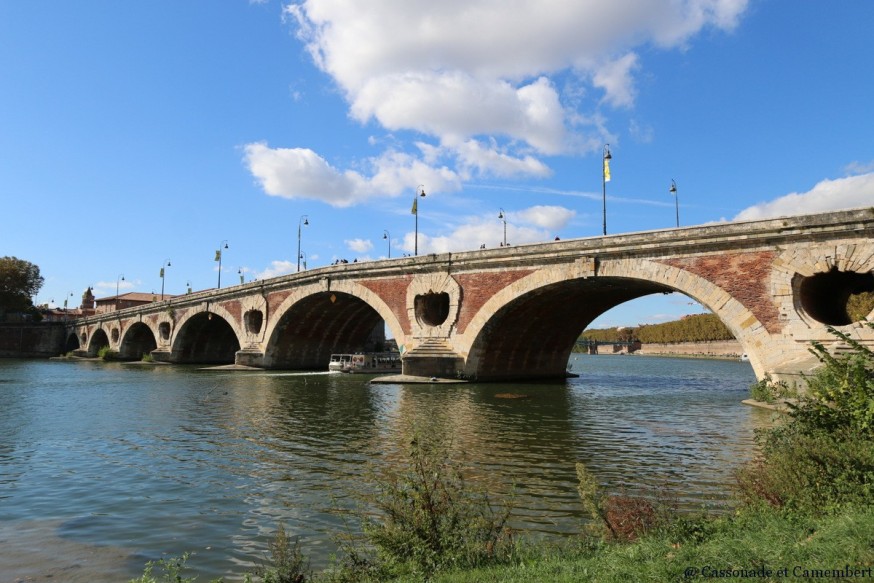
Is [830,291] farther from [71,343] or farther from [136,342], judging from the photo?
[71,343]

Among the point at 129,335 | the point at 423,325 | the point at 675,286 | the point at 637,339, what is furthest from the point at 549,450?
the point at 637,339

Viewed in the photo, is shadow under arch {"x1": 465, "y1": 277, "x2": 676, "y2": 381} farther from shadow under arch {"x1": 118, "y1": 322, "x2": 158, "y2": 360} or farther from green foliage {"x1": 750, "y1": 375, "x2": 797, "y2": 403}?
shadow under arch {"x1": 118, "y1": 322, "x2": 158, "y2": 360}

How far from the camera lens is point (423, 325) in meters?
34.2

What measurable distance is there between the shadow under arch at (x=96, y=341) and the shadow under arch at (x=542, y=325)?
66.5 metres

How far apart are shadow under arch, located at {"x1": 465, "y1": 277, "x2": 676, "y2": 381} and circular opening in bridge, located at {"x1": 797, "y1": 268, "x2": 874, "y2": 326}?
6.39 meters

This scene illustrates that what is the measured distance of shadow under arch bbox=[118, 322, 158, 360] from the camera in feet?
243

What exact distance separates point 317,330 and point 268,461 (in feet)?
124

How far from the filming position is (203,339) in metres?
63.7

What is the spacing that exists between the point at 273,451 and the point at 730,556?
1104cm

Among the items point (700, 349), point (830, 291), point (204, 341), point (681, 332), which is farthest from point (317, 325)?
point (681, 332)

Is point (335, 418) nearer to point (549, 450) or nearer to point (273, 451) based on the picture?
point (273, 451)

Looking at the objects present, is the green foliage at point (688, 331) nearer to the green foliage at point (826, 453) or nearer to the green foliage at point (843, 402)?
the green foliage at point (843, 402)

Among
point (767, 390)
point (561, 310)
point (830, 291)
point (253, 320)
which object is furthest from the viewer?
point (253, 320)

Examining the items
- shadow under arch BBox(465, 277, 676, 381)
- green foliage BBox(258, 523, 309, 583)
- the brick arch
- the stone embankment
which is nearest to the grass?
green foliage BBox(258, 523, 309, 583)
